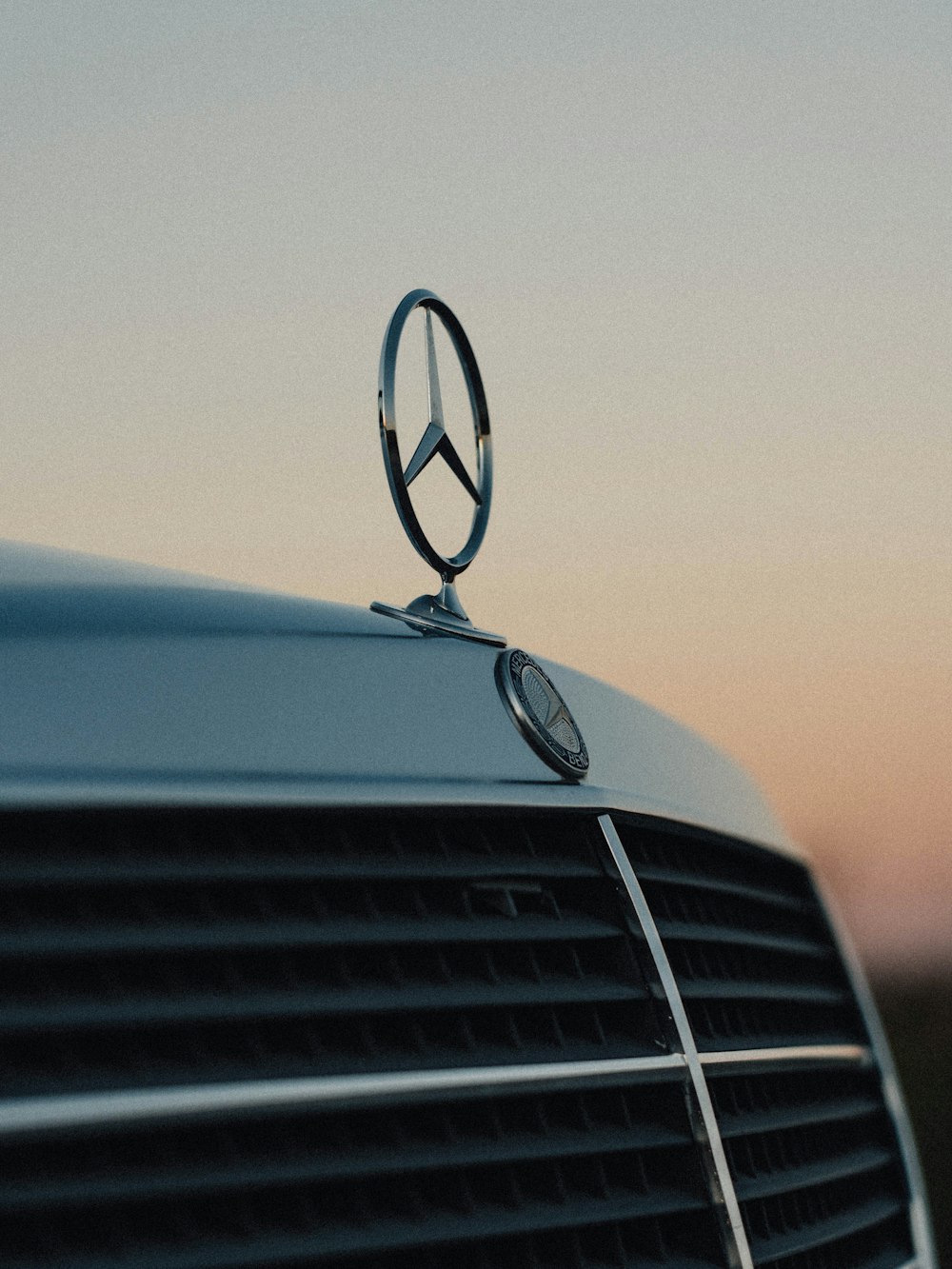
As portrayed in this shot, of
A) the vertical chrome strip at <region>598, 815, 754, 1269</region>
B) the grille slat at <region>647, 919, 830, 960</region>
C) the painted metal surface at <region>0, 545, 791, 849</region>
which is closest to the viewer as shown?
the painted metal surface at <region>0, 545, 791, 849</region>

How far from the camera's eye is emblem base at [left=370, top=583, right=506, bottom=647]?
1794mm

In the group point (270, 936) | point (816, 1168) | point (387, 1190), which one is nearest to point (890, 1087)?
point (816, 1168)

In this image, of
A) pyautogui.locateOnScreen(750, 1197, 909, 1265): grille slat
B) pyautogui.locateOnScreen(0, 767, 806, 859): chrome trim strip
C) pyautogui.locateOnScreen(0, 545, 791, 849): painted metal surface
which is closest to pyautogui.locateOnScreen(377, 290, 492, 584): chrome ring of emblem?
pyautogui.locateOnScreen(0, 545, 791, 849): painted metal surface

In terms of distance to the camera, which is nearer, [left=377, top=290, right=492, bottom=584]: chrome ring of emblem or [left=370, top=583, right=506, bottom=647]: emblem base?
[left=370, top=583, right=506, bottom=647]: emblem base

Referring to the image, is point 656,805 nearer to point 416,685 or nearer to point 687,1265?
point 416,685

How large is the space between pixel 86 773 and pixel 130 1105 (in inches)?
11.0

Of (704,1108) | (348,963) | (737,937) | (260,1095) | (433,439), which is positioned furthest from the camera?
(433,439)

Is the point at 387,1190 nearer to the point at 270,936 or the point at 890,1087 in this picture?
the point at 270,936

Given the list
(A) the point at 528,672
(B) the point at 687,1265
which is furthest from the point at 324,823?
(B) the point at 687,1265

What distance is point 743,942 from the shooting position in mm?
1919

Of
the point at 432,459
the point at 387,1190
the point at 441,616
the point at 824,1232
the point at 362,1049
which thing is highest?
the point at 432,459

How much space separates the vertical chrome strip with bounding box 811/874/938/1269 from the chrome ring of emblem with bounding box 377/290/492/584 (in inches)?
31.2

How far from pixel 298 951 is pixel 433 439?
893mm

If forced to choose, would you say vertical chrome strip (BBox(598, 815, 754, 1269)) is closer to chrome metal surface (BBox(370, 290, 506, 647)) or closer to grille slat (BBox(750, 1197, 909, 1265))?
grille slat (BBox(750, 1197, 909, 1265))
